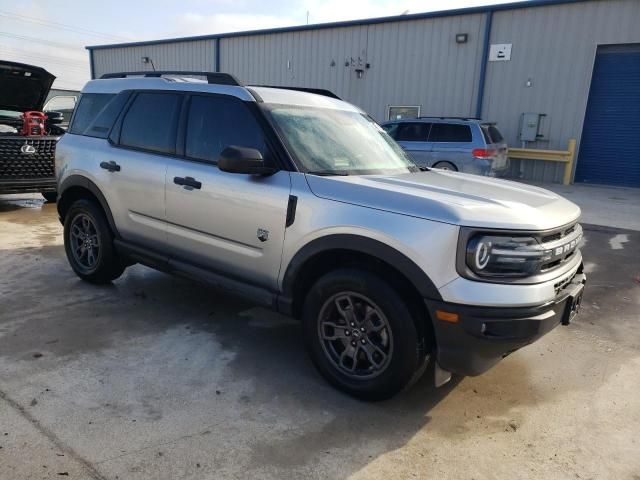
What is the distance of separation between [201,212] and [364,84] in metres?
15.9

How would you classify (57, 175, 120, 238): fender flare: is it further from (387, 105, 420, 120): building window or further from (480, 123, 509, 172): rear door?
(387, 105, 420, 120): building window

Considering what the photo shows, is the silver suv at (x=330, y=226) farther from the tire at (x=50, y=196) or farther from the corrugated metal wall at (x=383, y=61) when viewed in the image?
the corrugated metal wall at (x=383, y=61)

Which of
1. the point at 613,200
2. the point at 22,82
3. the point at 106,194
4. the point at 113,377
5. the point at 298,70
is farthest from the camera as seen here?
the point at 298,70

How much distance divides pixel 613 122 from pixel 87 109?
48.0ft

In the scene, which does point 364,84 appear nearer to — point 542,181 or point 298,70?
point 298,70

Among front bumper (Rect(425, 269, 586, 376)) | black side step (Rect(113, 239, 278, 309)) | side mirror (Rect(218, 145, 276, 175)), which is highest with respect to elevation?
side mirror (Rect(218, 145, 276, 175))

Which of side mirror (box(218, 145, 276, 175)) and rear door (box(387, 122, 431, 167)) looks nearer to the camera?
side mirror (box(218, 145, 276, 175))

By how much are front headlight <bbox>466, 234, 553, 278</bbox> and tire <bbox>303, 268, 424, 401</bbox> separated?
469 millimetres

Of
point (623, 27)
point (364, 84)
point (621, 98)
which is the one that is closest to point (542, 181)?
point (621, 98)

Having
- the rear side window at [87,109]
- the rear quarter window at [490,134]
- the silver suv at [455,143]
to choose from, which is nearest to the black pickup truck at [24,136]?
the rear side window at [87,109]

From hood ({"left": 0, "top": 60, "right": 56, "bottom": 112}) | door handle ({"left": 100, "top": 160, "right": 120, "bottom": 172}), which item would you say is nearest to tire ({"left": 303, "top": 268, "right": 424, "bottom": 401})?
door handle ({"left": 100, "top": 160, "right": 120, "bottom": 172})

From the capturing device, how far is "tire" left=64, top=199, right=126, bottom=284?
4.53 meters

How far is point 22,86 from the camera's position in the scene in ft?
26.8

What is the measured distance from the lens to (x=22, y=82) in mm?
8102
